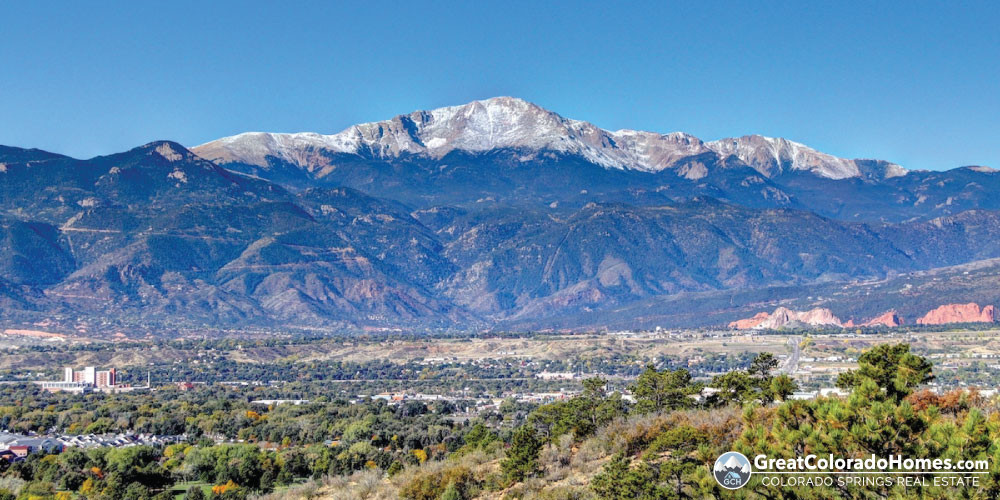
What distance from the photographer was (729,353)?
614 ft

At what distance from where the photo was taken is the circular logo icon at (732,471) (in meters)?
28.7

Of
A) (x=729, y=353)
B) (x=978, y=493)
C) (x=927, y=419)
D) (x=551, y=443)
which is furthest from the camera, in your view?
(x=729, y=353)

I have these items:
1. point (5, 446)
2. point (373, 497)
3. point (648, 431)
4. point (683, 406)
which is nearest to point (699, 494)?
point (648, 431)

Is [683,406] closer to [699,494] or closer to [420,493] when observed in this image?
[420,493]

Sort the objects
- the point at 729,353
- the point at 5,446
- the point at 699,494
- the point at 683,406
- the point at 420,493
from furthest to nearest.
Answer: the point at 729,353, the point at 5,446, the point at 683,406, the point at 420,493, the point at 699,494

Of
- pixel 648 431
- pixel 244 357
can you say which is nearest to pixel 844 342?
pixel 244 357

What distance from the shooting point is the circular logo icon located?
28.7 m

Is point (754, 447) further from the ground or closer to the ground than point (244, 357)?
further from the ground

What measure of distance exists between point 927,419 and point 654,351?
166057mm

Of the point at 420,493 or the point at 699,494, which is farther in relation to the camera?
the point at 420,493

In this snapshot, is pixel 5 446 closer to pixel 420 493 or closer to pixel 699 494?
pixel 420 493

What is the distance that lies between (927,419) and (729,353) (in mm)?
162398

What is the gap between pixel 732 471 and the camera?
28938 millimetres

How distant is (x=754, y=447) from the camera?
28.8 m
